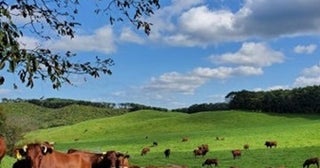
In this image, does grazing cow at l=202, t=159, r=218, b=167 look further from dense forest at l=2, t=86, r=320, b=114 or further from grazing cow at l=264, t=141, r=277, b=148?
dense forest at l=2, t=86, r=320, b=114

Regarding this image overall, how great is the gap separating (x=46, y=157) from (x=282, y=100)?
112513mm

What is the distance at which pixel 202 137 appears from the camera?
78.4m

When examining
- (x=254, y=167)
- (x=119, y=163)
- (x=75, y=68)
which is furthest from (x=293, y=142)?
(x=75, y=68)

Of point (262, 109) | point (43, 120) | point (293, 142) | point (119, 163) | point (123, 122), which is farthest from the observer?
point (43, 120)

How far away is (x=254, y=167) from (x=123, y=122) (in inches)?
3072

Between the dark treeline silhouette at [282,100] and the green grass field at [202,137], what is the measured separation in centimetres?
A: 730

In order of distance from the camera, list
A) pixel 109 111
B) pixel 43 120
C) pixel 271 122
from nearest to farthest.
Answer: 1. pixel 271 122
2. pixel 43 120
3. pixel 109 111

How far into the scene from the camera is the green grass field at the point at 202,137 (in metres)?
50.5

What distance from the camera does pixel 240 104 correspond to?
447ft

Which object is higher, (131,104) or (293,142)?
(131,104)

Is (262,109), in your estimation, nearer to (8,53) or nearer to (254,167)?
(254,167)

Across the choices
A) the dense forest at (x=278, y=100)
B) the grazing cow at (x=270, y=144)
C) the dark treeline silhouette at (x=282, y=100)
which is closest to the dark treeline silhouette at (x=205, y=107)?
the dense forest at (x=278, y=100)

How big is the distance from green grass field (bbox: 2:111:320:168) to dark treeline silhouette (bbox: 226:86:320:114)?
23.9 ft

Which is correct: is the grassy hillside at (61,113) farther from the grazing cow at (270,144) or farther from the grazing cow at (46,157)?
the grazing cow at (46,157)
